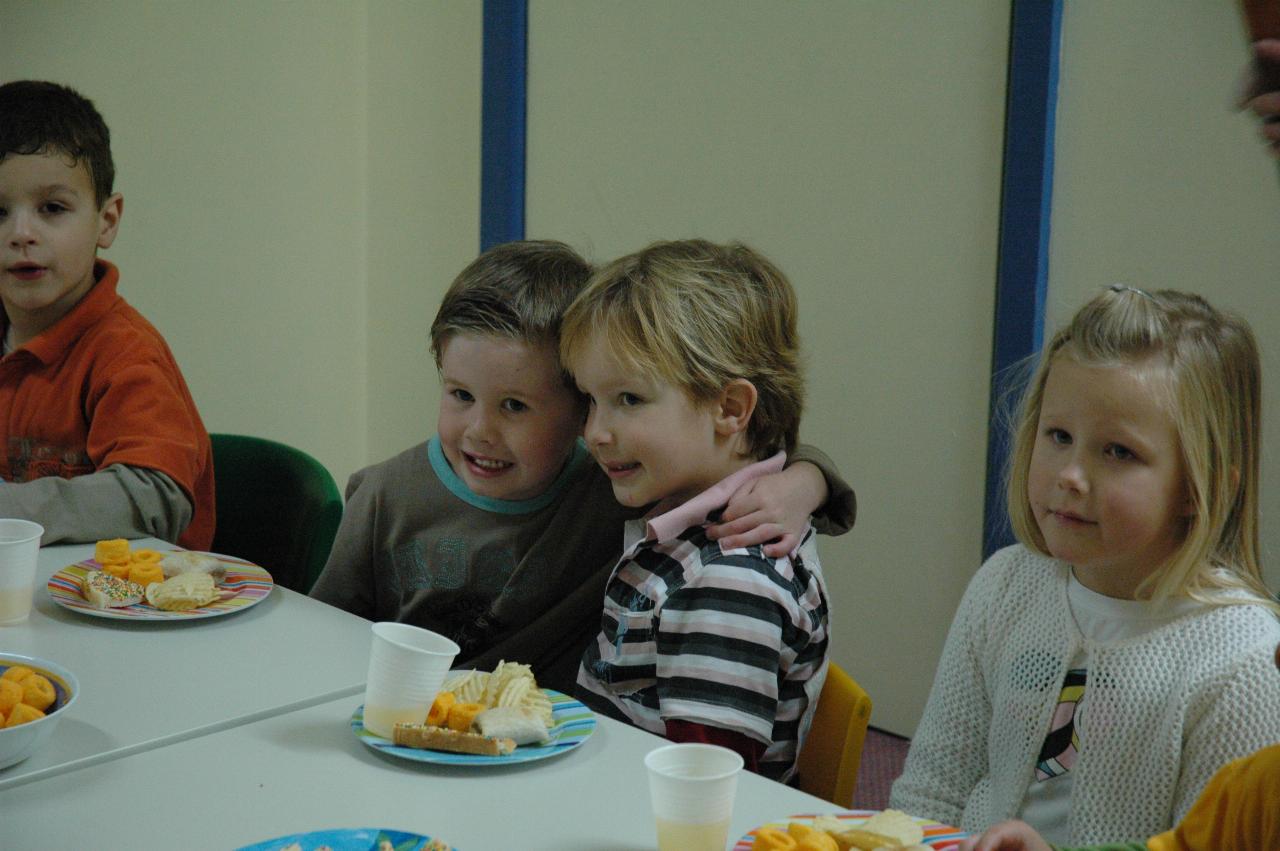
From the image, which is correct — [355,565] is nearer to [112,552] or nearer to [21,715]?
[112,552]

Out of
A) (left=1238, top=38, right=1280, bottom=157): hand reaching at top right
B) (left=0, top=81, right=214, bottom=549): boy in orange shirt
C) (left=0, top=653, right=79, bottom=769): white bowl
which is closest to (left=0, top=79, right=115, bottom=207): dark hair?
(left=0, top=81, right=214, bottom=549): boy in orange shirt

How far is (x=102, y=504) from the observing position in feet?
5.56

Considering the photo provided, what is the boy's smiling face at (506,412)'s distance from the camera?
156 centimetres

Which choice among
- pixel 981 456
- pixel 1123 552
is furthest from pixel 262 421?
pixel 1123 552

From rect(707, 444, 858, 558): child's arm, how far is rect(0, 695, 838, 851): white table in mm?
354

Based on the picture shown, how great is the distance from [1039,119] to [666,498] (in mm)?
1356

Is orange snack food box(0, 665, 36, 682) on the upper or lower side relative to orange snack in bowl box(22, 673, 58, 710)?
upper

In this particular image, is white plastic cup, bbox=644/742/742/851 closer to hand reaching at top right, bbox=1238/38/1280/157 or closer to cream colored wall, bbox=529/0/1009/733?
hand reaching at top right, bbox=1238/38/1280/157

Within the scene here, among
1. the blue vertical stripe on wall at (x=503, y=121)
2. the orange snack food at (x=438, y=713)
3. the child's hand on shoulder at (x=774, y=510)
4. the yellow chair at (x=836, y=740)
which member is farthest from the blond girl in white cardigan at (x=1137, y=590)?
the blue vertical stripe on wall at (x=503, y=121)

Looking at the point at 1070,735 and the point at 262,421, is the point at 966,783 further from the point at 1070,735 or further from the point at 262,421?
the point at 262,421

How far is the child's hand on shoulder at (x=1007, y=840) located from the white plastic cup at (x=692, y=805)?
0.56 feet

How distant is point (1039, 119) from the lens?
2.42 meters

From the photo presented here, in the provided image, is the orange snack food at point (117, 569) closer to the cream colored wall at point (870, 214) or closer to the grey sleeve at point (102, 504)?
the grey sleeve at point (102, 504)

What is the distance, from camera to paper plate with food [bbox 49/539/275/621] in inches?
53.4
